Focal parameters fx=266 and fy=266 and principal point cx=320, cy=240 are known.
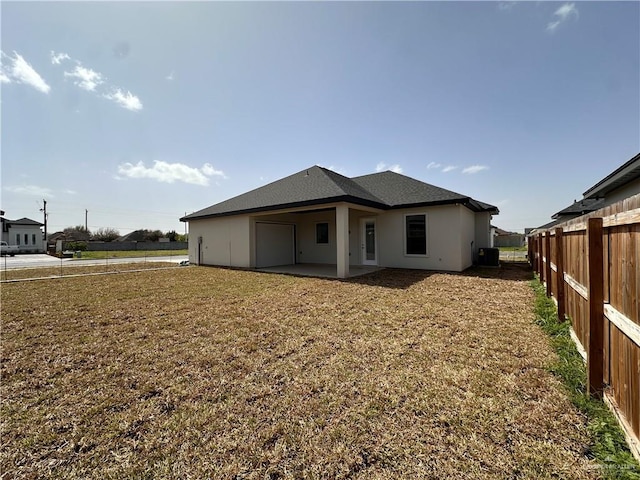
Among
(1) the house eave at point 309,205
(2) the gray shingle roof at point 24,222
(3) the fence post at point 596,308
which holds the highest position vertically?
(2) the gray shingle roof at point 24,222

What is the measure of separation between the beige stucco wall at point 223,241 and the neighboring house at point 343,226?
0.16 feet

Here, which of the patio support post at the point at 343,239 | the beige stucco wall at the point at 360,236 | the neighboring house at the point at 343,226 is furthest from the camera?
the beige stucco wall at the point at 360,236

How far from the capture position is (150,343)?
13.4 ft

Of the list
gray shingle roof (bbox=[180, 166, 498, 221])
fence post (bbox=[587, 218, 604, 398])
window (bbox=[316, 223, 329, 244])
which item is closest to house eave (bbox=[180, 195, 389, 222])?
gray shingle roof (bbox=[180, 166, 498, 221])

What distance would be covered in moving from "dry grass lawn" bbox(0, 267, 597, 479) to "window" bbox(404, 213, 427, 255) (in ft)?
19.9

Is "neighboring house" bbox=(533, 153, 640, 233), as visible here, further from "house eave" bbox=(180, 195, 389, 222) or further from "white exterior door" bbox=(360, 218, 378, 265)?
"white exterior door" bbox=(360, 218, 378, 265)

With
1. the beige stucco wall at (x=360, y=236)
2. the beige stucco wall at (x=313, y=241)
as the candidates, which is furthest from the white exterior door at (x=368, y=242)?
the beige stucco wall at (x=313, y=241)

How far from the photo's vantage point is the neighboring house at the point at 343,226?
10727mm

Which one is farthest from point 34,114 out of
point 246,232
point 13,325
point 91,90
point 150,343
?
point 150,343

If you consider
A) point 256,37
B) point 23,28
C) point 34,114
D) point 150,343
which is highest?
point 256,37

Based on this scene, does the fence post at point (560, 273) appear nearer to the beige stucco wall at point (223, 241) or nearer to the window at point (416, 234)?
the window at point (416, 234)

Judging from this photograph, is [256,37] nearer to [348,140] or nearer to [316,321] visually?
[348,140]

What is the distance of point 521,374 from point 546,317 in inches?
102

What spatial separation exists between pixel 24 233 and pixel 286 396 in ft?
185
